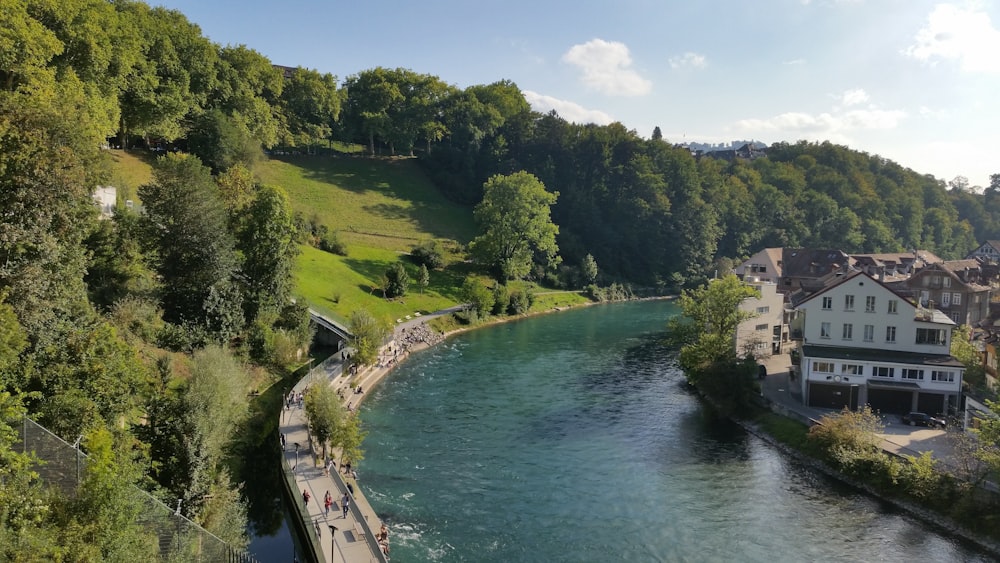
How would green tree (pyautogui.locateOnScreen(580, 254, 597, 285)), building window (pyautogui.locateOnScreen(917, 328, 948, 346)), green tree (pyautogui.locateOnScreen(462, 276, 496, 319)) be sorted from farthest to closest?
green tree (pyautogui.locateOnScreen(580, 254, 597, 285))
green tree (pyautogui.locateOnScreen(462, 276, 496, 319))
building window (pyautogui.locateOnScreen(917, 328, 948, 346))

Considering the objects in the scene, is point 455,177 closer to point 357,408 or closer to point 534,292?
point 534,292

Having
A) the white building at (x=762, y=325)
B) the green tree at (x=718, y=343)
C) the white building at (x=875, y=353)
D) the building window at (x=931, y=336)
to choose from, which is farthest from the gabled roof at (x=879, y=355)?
the white building at (x=762, y=325)

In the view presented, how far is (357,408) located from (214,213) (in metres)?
16.4

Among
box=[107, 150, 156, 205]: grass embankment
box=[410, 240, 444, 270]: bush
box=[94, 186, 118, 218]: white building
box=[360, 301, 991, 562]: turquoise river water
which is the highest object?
box=[107, 150, 156, 205]: grass embankment

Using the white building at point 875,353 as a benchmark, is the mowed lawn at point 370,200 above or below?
above

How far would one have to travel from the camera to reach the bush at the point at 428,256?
83562mm

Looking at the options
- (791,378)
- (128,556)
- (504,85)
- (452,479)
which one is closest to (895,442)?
(791,378)

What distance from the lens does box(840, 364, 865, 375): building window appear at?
39.8 meters

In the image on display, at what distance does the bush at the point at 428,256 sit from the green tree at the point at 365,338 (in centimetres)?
3412

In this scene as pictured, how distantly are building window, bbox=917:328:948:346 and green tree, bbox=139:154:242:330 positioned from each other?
46133 millimetres

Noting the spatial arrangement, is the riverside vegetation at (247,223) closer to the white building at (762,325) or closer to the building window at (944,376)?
the white building at (762,325)

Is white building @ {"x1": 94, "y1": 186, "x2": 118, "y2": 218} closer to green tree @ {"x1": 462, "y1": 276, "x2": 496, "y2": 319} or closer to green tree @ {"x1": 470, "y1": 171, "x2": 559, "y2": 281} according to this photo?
green tree @ {"x1": 462, "y1": 276, "x2": 496, "y2": 319}

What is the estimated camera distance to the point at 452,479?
3167 centimetres

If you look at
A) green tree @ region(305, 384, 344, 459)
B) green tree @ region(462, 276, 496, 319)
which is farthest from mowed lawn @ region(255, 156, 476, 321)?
green tree @ region(305, 384, 344, 459)
